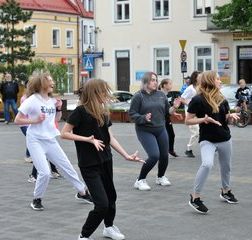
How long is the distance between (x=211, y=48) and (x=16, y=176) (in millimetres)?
30447

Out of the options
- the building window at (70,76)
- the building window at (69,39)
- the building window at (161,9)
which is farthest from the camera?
the building window at (69,39)

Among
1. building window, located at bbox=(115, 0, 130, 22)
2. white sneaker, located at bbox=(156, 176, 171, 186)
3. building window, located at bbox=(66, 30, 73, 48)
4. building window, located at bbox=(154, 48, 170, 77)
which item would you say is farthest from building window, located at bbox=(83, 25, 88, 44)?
white sneaker, located at bbox=(156, 176, 171, 186)

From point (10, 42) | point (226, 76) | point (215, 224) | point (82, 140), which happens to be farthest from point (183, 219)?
point (10, 42)

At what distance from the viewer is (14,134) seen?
22.2 metres

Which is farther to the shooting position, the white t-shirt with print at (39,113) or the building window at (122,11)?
the building window at (122,11)

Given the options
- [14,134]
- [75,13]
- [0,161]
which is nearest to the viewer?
[0,161]

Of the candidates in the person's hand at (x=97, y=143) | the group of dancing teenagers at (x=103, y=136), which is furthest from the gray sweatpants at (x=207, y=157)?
the person's hand at (x=97, y=143)

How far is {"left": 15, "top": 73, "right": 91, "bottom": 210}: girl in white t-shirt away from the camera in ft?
29.9

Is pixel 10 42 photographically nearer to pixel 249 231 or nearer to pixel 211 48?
pixel 211 48

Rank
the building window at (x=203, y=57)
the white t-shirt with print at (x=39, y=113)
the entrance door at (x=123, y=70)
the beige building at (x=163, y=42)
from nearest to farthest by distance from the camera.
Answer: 1. the white t-shirt with print at (x=39, y=113)
2. the beige building at (x=163, y=42)
3. the building window at (x=203, y=57)
4. the entrance door at (x=123, y=70)

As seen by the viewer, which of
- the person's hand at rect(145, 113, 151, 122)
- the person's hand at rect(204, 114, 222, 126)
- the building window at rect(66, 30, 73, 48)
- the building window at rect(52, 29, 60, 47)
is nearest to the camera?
the person's hand at rect(204, 114, 222, 126)

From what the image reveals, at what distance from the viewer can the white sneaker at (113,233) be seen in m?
7.30

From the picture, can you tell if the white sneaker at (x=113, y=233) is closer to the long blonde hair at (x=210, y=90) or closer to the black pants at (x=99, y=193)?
the black pants at (x=99, y=193)

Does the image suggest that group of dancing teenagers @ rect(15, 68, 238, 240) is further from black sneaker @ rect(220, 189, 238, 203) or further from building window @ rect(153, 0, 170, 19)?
building window @ rect(153, 0, 170, 19)
